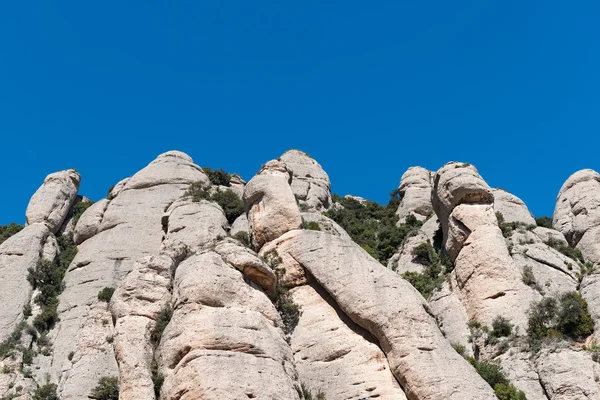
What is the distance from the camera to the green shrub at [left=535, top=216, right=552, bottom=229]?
2033 inches

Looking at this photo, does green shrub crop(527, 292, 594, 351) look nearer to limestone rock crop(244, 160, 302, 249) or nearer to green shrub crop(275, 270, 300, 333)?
green shrub crop(275, 270, 300, 333)

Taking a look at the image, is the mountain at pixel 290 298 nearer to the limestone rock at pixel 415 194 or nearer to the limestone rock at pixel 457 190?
the limestone rock at pixel 457 190

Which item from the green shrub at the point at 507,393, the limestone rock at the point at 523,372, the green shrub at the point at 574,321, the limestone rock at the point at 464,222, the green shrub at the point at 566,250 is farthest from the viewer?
the green shrub at the point at 566,250

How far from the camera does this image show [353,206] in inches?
2542

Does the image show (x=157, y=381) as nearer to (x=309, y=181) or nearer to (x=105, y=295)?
(x=105, y=295)

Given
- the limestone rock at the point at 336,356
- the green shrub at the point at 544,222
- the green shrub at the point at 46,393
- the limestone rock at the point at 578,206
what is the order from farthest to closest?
the green shrub at the point at 544,222
the limestone rock at the point at 578,206
the green shrub at the point at 46,393
the limestone rock at the point at 336,356

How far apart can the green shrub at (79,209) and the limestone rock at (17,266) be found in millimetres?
3548

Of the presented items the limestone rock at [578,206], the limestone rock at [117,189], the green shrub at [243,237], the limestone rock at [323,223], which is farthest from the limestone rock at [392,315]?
the limestone rock at [117,189]

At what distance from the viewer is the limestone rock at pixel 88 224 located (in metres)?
49.1

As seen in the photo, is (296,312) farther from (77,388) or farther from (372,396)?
(77,388)

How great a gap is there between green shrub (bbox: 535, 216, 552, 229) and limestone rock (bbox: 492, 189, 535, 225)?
4.10ft

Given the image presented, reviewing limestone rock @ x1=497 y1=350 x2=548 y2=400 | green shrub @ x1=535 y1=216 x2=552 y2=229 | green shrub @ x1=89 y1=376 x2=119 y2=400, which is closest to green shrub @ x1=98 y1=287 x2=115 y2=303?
green shrub @ x1=89 y1=376 x2=119 y2=400

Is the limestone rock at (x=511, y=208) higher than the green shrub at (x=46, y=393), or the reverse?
the limestone rock at (x=511, y=208)

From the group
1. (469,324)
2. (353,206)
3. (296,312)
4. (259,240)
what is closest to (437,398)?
(296,312)
